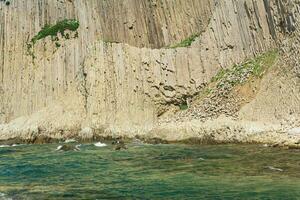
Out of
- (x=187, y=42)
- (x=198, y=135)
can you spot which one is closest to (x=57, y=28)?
(x=187, y=42)

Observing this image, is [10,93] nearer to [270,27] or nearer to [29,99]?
[29,99]

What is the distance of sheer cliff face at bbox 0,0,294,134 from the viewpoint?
38.3 metres

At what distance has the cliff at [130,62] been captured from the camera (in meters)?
35.5

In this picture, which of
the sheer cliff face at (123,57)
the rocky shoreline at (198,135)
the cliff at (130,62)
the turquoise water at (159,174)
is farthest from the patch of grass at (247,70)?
the turquoise water at (159,174)

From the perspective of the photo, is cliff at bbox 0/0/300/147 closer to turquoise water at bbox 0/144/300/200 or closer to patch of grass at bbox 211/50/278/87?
patch of grass at bbox 211/50/278/87

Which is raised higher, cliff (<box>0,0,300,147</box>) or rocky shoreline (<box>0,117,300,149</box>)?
cliff (<box>0,0,300,147</box>)

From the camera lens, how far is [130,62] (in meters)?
42.9

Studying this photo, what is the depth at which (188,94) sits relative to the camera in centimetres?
4056

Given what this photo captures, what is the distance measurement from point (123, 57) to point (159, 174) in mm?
23967

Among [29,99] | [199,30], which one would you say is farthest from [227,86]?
[29,99]

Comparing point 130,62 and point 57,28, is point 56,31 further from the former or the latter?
point 130,62

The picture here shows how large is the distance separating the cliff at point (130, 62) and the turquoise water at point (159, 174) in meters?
6.43

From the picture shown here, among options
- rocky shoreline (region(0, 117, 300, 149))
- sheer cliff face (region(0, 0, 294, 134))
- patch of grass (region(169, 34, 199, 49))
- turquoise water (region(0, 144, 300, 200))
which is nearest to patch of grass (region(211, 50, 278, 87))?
sheer cliff face (region(0, 0, 294, 134))

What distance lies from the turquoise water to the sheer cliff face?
10751 millimetres
